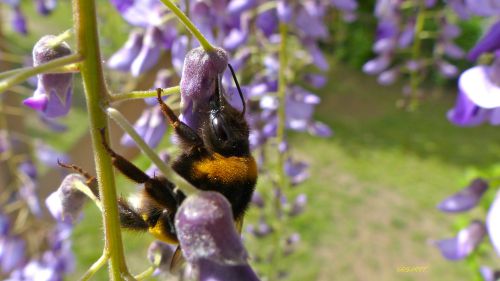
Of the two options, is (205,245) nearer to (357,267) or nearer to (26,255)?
(26,255)

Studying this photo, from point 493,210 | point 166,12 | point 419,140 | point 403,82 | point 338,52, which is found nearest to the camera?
point 493,210

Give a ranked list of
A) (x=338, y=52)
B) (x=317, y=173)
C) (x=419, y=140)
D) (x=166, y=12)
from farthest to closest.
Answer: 1. (x=338, y=52)
2. (x=419, y=140)
3. (x=317, y=173)
4. (x=166, y=12)

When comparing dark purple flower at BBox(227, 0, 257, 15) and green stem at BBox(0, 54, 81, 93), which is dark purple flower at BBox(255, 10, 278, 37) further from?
green stem at BBox(0, 54, 81, 93)

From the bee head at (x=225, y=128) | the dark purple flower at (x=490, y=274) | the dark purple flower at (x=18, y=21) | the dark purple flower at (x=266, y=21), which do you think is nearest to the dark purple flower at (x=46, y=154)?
the dark purple flower at (x=18, y=21)

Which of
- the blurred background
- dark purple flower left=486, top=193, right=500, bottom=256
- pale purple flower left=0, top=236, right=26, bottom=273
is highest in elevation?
dark purple flower left=486, top=193, right=500, bottom=256

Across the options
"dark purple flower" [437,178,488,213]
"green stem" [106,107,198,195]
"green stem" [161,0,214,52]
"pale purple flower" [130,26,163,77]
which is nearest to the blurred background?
"pale purple flower" [130,26,163,77]

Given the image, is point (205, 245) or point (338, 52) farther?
point (338, 52)

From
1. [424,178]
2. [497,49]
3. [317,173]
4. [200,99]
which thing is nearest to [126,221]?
[200,99]
